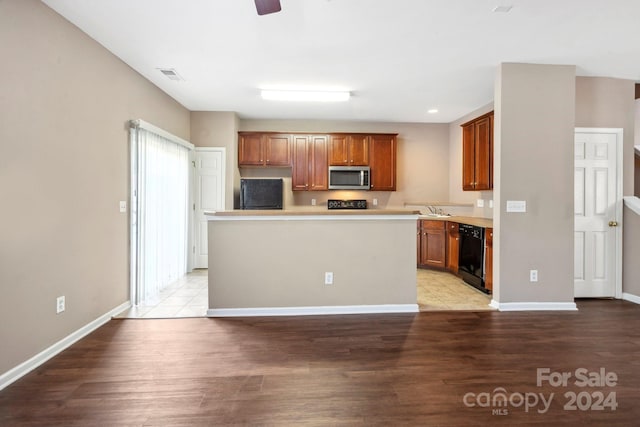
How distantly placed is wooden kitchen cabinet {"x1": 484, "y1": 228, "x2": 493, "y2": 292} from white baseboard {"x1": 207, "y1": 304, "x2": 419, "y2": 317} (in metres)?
1.22

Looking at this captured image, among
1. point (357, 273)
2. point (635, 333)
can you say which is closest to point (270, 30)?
point (357, 273)

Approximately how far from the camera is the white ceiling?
8.01 ft

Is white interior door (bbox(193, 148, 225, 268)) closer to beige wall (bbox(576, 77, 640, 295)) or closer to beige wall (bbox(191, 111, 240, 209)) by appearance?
beige wall (bbox(191, 111, 240, 209))

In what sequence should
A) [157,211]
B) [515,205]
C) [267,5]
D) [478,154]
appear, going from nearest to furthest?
[267,5] → [515,205] → [157,211] → [478,154]

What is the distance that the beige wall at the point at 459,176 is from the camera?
16.6 ft

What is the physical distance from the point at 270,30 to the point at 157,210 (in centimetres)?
260

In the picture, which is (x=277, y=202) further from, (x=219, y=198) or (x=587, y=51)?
(x=587, y=51)

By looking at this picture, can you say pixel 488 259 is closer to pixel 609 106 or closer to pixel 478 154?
pixel 478 154

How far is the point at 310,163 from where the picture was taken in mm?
5719

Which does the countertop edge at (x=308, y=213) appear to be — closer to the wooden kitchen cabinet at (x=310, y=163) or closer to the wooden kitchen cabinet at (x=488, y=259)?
the wooden kitchen cabinet at (x=488, y=259)

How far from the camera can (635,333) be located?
9.42ft

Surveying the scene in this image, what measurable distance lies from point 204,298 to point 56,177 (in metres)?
2.00

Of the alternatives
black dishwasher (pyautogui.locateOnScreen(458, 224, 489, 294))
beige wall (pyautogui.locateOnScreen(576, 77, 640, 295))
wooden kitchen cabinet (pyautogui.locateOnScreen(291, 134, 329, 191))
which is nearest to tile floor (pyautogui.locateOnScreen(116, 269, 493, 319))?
black dishwasher (pyautogui.locateOnScreen(458, 224, 489, 294))

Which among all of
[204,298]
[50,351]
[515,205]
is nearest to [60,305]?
[50,351]
